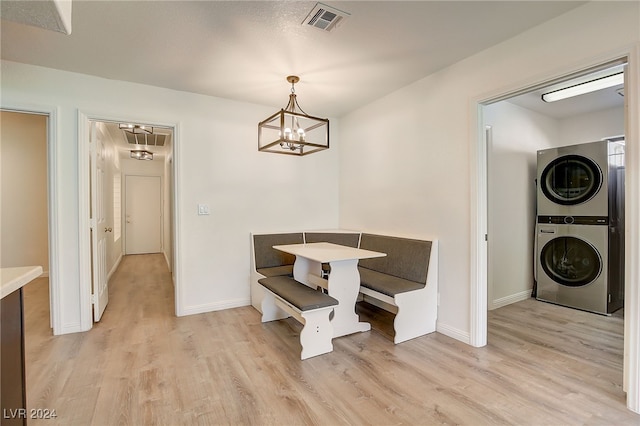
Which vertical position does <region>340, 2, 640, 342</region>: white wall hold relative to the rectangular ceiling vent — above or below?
below

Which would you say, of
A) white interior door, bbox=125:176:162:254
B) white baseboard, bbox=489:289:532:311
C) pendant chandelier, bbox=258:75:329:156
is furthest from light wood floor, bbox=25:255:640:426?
white interior door, bbox=125:176:162:254

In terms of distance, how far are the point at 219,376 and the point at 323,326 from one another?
809 millimetres

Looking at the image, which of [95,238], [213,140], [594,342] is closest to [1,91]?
[95,238]

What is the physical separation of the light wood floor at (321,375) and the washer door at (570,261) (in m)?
0.46

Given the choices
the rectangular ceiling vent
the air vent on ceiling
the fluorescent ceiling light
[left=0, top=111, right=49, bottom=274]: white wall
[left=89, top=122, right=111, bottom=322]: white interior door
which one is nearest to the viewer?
the rectangular ceiling vent

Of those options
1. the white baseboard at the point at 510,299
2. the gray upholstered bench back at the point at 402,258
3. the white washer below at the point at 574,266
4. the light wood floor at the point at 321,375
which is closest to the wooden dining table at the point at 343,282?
the light wood floor at the point at 321,375

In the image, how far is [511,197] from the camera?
12.1 feet

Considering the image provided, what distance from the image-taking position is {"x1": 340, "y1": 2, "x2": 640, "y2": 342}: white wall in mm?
1921

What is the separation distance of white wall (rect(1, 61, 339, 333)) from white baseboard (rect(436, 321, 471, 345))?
2.00 m

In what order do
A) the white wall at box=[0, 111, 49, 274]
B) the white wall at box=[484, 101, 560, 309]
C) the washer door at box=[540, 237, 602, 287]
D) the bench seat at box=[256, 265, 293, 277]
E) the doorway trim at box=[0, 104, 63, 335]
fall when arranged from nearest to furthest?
the doorway trim at box=[0, 104, 63, 335], the bench seat at box=[256, 265, 293, 277], the washer door at box=[540, 237, 602, 287], the white wall at box=[484, 101, 560, 309], the white wall at box=[0, 111, 49, 274]

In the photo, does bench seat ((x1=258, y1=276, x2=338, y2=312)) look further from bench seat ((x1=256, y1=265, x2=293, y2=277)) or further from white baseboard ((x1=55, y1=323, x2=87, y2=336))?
white baseboard ((x1=55, y1=323, x2=87, y2=336))

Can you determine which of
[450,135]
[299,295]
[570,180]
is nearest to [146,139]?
[299,295]

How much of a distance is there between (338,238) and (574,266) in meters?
2.71

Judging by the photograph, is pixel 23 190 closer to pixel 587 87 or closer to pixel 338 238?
pixel 338 238
